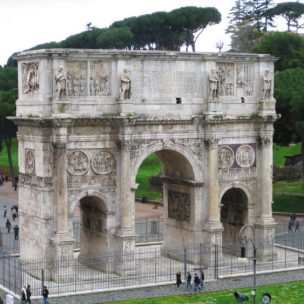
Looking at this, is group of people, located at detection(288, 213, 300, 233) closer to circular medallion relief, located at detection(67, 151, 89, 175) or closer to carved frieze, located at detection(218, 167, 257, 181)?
carved frieze, located at detection(218, 167, 257, 181)

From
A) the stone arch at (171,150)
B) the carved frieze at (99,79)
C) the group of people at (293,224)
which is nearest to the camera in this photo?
the carved frieze at (99,79)

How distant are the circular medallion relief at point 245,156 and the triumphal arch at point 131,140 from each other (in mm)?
62

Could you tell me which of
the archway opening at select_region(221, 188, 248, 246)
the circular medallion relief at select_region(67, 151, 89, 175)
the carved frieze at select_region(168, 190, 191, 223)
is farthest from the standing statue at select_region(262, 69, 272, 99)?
the circular medallion relief at select_region(67, 151, 89, 175)

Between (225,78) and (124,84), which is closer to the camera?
(124,84)

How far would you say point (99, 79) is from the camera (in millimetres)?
37219

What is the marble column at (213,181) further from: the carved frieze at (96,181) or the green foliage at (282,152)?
the green foliage at (282,152)

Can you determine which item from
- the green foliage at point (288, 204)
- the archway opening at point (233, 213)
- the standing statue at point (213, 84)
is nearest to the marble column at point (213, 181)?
the standing statue at point (213, 84)

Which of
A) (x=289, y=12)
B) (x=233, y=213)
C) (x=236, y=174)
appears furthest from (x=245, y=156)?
(x=289, y=12)

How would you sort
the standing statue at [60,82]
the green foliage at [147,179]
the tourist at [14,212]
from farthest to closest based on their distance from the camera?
the green foliage at [147,179]
the tourist at [14,212]
the standing statue at [60,82]

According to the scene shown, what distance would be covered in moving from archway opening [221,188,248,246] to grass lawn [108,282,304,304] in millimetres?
7158

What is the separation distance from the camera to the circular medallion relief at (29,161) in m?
37.5

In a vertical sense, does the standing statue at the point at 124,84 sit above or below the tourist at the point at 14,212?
above

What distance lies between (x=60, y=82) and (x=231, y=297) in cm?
1240

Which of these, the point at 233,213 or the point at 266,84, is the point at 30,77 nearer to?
the point at 266,84
